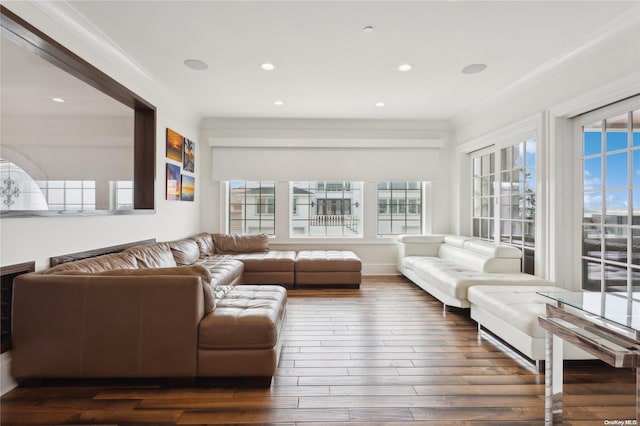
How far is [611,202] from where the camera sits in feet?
9.43

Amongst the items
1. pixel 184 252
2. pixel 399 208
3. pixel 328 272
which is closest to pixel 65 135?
pixel 184 252

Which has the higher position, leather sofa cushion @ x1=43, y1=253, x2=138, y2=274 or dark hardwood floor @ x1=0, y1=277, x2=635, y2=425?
leather sofa cushion @ x1=43, y1=253, x2=138, y2=274

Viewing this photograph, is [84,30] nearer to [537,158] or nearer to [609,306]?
[609,306]

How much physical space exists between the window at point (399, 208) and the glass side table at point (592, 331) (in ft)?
13.7

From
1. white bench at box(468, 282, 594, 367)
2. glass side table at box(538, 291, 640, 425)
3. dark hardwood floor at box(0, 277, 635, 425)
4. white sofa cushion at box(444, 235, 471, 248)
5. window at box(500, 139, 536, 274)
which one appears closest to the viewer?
glass side table at box(538, 291, 640, 425)

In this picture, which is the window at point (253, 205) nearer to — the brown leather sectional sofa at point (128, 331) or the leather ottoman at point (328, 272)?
the leather ottoman at point (328, 272)

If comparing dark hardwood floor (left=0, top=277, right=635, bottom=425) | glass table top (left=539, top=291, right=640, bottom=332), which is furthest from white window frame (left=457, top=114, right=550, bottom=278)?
glass table top (left=539, top=291, right=640, bottom=332)

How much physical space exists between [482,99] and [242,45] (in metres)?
3.33

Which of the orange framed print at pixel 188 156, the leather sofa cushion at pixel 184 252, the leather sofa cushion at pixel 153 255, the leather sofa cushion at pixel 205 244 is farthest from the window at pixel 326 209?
the leather sofa cushion at pixel 153 255

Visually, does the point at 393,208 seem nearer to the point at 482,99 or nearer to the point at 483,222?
the point at 483,222

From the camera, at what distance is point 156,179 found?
401 cm

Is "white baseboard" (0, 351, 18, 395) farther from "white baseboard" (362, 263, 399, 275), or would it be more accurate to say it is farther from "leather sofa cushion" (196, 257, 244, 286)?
"white baseboard" (362, 263, 399, 275)

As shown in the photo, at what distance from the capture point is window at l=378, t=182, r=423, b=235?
5.98m

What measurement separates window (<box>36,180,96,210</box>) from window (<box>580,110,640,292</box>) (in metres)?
4.65
